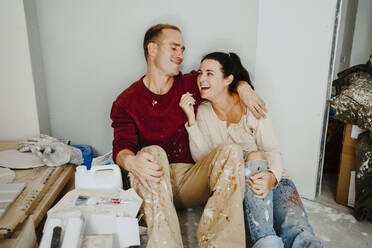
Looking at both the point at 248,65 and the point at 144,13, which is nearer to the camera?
the point at 144,13

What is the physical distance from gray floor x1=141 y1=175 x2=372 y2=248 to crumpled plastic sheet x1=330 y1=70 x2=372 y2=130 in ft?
1.79

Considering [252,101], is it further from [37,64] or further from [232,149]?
[37,64]

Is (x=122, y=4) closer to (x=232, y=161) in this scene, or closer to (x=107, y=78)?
(x=107, y=78)

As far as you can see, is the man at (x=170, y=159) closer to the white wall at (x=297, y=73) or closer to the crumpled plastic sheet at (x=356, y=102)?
the white wall at (x=297, y=73)

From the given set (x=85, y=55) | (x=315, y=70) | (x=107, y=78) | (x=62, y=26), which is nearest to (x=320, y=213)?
(x=315, y=70)

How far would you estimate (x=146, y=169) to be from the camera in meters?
1.22

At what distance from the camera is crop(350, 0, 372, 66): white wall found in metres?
3.20

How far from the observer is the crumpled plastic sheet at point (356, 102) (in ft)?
5.26

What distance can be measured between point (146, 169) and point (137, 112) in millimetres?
449

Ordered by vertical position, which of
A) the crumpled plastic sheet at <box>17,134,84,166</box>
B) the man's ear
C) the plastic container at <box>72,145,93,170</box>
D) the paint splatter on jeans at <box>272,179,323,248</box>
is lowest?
the paint splatter on jeans at <box>272,179,323,248</box>

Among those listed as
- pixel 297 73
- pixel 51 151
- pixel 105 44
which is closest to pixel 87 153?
pixel 51 151

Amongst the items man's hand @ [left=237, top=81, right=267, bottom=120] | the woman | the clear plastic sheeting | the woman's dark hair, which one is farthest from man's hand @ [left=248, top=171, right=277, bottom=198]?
the clear plastic sheeting

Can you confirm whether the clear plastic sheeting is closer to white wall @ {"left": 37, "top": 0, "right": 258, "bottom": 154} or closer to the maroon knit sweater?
white wall @ {"left": 37, "top": 0, "right": 258, "bottom": 154}

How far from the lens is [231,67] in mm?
1628
